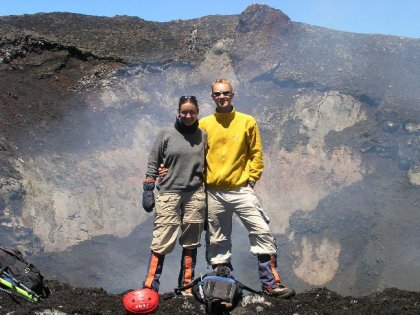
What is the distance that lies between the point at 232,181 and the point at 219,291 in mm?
1190

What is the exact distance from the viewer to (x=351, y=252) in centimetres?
1347

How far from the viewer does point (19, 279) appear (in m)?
5.34

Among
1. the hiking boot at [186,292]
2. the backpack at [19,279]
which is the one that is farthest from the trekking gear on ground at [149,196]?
the backpack at [19,279]

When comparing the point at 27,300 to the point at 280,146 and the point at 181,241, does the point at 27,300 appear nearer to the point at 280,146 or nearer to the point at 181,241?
the point at 181,241

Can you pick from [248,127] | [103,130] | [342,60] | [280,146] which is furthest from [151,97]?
[248,127]

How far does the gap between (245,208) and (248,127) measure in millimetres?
913

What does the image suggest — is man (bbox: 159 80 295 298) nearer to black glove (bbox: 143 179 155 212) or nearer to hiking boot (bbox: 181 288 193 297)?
black glove (bbox: 143 179 155 212)

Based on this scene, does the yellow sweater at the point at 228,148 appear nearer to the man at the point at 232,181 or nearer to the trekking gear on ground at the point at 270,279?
the man at the point at 232,181

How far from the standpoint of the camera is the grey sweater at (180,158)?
532 centimetres

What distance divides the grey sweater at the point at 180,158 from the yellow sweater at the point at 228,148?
10 centimetres

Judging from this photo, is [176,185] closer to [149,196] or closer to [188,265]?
[149,196]

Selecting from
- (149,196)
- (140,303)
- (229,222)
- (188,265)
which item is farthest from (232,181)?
(140,303)

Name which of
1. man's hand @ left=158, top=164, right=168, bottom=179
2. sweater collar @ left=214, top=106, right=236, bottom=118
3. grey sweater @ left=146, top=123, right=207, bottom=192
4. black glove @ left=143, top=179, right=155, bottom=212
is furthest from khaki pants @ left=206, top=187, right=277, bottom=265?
sweater collar @ left=214, top=106, right=236, bottom=118

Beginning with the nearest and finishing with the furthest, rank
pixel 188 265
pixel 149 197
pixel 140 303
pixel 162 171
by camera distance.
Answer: pixel 140 303 < pixel 149 197 < pixel 162 171 < pixel 188 265
